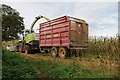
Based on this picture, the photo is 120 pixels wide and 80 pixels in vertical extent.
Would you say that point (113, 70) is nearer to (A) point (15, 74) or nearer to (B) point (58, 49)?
(A) point (15, 74)

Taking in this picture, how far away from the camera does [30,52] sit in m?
14.2

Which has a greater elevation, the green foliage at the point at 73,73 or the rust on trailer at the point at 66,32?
the rust on trailer at the point at 66,32

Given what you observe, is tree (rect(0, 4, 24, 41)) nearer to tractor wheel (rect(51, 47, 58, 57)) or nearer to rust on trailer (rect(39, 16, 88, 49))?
rust on trailer (rect(39, 16, 88, 49))

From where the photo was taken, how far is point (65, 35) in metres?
9.31

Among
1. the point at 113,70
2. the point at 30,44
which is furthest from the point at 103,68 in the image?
the point at 30,44

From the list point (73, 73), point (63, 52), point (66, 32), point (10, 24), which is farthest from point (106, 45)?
point (10, 24)

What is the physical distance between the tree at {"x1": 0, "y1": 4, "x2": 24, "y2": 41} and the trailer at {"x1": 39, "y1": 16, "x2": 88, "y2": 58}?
20.6 metres

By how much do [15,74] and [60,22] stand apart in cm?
620

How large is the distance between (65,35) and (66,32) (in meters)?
0.23

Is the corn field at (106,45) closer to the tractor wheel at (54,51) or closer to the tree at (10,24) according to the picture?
the tractor wheel at (54,51)

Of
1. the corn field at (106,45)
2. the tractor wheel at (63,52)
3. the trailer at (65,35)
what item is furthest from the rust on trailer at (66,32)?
the corn field at (106,45)

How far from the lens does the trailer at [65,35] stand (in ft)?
29.9

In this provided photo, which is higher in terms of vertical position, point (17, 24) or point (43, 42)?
point (17, 24)

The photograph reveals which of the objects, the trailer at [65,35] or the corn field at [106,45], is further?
the trailer at [65,35]
